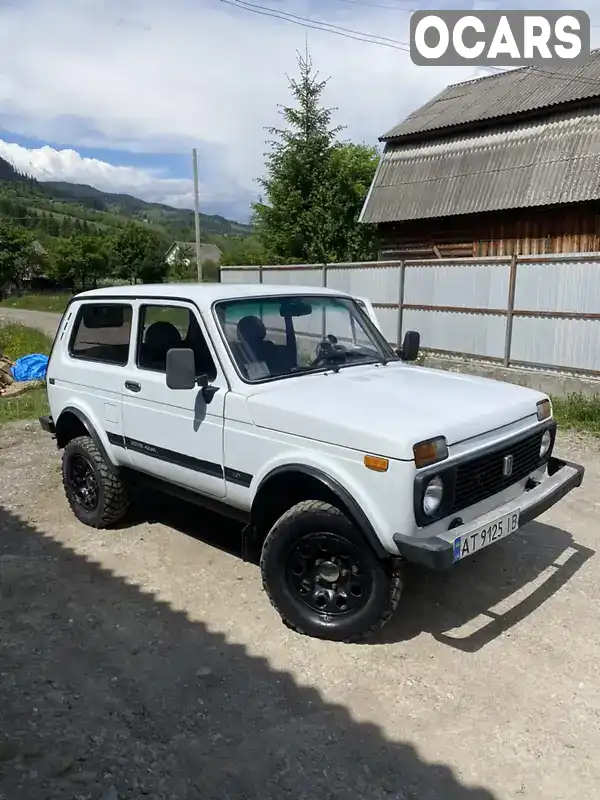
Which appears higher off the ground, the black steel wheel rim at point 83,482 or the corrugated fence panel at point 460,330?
the corrugated fence panel at point 460,330

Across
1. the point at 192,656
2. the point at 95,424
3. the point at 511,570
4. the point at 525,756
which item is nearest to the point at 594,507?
the point at 511,570

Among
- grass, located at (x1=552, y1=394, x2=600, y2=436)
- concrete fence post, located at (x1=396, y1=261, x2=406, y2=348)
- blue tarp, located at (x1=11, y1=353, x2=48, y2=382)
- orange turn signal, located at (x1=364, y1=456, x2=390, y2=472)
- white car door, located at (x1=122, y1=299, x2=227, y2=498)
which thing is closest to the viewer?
orange turn signal, located at (x1=364, y1=456, x2=390, y2=472)

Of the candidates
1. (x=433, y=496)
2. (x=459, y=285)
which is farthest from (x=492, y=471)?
(x=459, y=285)

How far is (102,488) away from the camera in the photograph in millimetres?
4992

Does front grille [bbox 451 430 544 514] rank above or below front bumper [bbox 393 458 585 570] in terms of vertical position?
above

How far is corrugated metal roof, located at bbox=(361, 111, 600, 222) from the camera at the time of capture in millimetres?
15719

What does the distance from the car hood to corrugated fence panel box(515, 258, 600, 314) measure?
6113 mm

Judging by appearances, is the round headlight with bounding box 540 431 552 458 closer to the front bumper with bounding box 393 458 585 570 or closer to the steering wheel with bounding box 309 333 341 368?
the front bumper with bounding box 393 458 585 570

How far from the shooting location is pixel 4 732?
2852 millimetres

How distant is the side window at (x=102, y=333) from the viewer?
187 inches

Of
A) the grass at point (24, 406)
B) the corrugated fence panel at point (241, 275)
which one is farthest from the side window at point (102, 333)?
the corrugated fence panel at point (241, 275)

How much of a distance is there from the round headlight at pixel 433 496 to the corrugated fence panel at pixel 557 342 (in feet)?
24.0

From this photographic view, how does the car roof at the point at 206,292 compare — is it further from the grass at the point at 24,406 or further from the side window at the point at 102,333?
the grass at the point at 24,406

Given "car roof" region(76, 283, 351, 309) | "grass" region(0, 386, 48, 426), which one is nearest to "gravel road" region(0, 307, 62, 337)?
"grass" region(0, 386, 48, 426)
